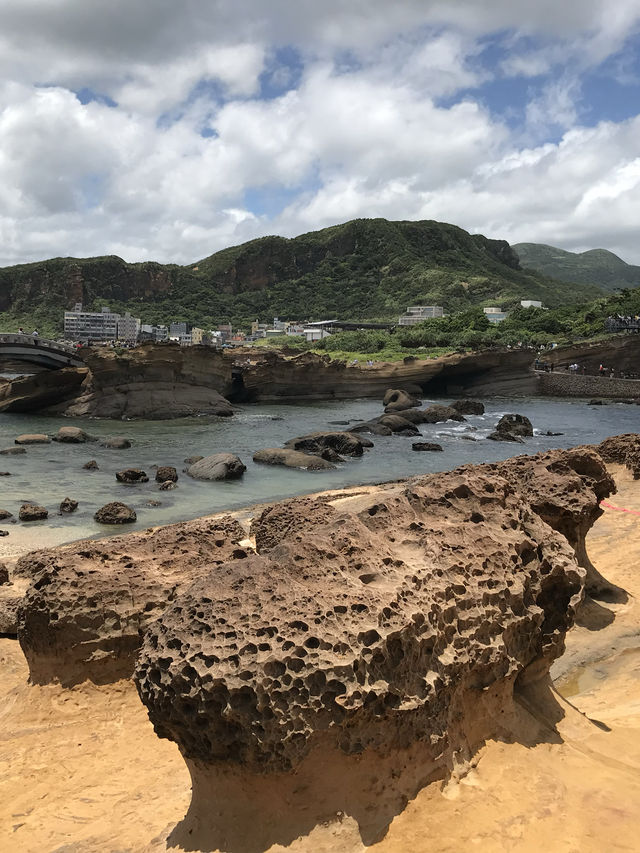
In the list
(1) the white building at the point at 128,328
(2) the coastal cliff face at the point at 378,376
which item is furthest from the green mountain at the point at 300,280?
(2) the coastal cliff face at the point at 378,376

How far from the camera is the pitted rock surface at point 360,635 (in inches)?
117

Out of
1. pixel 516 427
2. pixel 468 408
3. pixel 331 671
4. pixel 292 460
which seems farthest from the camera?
pixel 468 408

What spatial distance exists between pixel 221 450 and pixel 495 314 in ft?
219

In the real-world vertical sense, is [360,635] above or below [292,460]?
above

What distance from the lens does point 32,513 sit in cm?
1406

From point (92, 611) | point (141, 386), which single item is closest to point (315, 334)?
point (141, 386)

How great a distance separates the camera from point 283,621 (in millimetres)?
3188

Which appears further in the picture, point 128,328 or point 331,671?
point 128,328

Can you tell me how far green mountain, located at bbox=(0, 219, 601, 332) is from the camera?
352ft

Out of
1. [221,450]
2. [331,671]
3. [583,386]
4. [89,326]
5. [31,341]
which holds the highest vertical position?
[331,671]

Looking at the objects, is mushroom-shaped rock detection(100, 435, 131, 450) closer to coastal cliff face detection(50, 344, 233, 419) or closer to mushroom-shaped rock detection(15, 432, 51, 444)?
mushroom-shaped rock detection(15, 432, 51, 444)

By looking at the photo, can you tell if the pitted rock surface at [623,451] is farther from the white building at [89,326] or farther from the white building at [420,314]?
the white building at [89,326]

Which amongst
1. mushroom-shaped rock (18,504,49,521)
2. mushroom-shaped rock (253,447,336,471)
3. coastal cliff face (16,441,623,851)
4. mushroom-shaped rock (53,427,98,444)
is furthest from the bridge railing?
coastal cliff face (16,441,623,851)

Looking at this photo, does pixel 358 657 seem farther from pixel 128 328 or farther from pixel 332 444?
pixel 128 328
